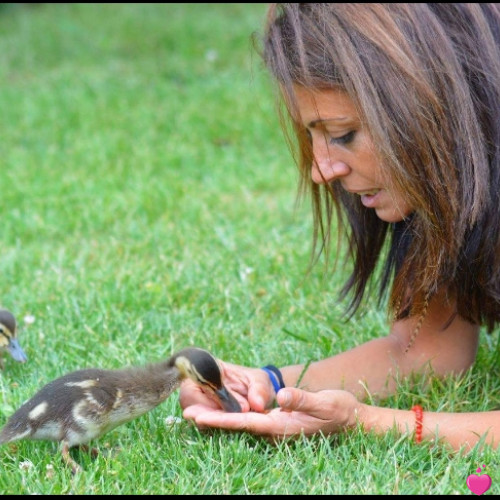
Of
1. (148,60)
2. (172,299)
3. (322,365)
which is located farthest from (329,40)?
(148,60)

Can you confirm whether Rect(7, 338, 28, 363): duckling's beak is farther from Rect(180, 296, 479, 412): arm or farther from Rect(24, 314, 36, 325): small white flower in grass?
Rect(180, 296, 479, 412): arm

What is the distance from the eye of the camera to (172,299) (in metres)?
3.86

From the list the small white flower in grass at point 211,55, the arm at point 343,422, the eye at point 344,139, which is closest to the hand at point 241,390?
the arm at point 343,422

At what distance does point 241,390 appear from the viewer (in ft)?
9.61

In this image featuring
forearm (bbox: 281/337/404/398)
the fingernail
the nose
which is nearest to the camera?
the fingernail

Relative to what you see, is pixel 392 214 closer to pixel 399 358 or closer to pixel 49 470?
pixel 399 358

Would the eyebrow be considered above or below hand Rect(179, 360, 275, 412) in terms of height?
above

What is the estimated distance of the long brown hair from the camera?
2.50 meters

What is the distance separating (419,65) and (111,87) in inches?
207

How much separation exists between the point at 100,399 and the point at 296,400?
0.55 meters

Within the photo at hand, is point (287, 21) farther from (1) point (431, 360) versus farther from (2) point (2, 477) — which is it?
(2) point (2, 477)

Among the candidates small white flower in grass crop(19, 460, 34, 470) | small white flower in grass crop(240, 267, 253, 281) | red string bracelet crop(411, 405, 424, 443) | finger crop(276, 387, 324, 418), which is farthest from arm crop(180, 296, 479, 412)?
small white flower in grass crop(240, 267, 253, 281)

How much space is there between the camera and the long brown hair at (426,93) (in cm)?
250

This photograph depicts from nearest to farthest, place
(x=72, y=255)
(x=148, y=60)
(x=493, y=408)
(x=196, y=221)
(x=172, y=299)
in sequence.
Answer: (x=493, y=408)
(x=172, y=299)
(x=72, y=255)
(x=196, y=221)
(x=148, y=60)
